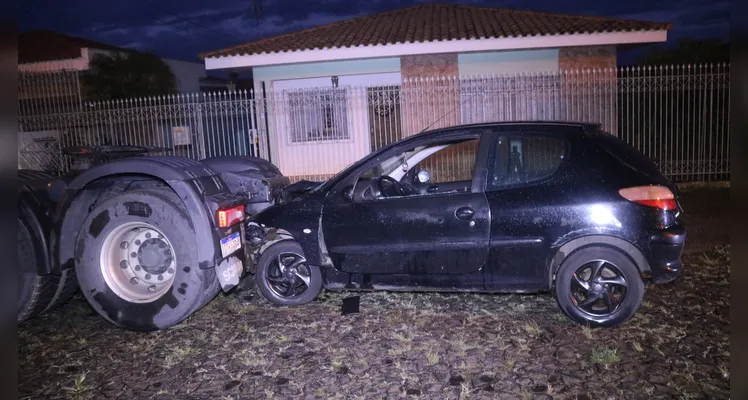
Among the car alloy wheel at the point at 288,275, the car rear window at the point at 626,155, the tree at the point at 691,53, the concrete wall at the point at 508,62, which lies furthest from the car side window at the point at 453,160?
the tree at the point at 691,53

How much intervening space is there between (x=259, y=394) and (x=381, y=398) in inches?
31.9

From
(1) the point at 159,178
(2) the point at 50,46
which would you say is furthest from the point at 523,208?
(2) the point at 50,46

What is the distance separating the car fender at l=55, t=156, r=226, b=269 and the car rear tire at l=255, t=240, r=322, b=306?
2.42 feet

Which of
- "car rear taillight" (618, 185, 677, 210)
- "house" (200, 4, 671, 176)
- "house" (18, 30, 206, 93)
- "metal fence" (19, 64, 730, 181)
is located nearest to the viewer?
"car rear taillight" (618, 185, 677, 210)

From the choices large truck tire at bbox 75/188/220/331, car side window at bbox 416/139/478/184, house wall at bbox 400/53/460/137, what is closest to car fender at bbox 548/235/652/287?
large truck tire at bbox 75/188/220/331

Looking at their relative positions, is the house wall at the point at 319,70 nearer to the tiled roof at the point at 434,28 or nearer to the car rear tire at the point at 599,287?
the tiled roof at the point at 434,28

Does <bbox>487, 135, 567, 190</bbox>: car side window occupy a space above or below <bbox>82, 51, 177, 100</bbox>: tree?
below

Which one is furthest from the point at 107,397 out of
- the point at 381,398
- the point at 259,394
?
the point at 381,398

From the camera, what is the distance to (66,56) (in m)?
17.6

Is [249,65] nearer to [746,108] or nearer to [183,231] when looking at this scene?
[183,231]

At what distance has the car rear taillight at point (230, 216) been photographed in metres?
4.72

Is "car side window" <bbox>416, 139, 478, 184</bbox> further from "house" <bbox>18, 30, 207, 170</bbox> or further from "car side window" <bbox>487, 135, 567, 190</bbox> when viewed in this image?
"house" <bbox>18, 30, 207, 170</bbox>

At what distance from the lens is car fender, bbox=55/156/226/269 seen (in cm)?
458

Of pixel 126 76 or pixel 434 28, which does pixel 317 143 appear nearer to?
pixel 434 28
